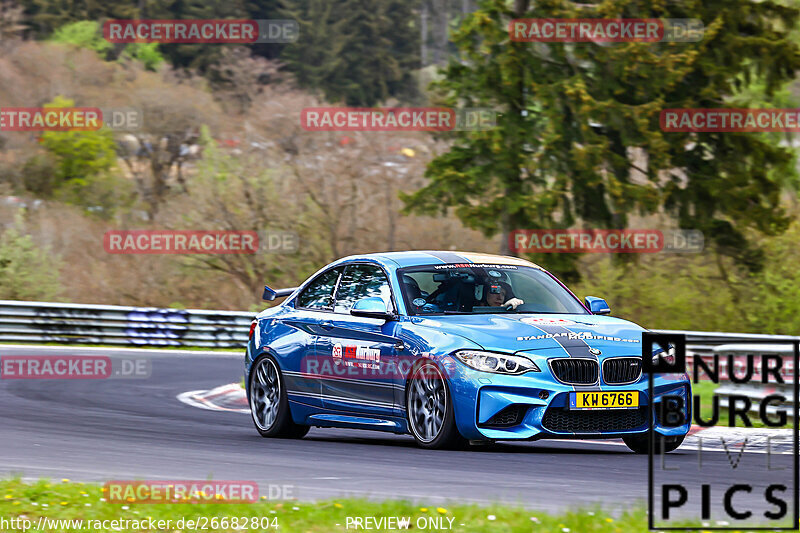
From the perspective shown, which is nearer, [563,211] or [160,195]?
[563,211]

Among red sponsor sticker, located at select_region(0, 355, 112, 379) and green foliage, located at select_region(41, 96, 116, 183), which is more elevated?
green foliage, located at select_region(41, 96, 116, 183)

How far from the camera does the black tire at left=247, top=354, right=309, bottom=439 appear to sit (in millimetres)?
12734

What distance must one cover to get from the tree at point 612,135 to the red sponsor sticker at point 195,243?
247 inches

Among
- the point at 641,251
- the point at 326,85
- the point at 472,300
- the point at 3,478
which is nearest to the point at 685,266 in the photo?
the point at 641,251

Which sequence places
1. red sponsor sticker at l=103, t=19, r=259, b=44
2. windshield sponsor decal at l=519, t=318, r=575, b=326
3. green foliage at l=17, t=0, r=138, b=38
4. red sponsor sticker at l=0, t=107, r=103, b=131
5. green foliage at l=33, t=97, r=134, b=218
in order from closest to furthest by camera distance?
1. windshield sponsor decal at l=519, t=318, r=575, b=326
2. red sponsor sticker at l=0, t=107, r=103, b=131
3. green foliage at l=33, t=97, r=134, b=218
4. red sponsor sticker at l=103, t=19, r=259, b=44
5. green foliage at l=17, t=0, r=138, b=38

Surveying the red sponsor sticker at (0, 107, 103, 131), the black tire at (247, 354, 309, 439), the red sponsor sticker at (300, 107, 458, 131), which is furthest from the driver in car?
the red sponsor sticker at (0, 107, 103, 131)

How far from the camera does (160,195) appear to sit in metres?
46.4

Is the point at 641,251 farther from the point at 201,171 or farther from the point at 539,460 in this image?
the point at 539,460

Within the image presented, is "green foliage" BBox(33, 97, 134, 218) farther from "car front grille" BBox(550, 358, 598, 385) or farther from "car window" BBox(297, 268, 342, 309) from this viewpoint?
"car front grille" BBox(550, 358, 598, 385)

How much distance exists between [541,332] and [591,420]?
787 mm

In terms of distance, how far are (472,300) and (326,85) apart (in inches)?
2210

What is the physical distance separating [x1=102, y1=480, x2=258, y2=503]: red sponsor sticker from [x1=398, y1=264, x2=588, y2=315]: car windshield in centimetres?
342

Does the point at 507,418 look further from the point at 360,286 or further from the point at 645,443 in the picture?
the point at 360,286

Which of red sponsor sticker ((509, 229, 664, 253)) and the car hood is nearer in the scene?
the car hood
